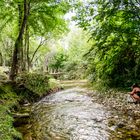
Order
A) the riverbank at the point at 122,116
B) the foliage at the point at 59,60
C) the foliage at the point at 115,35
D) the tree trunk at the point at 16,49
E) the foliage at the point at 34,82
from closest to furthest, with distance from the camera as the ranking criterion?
the riverbank at the point at 122,116 → the foliage at the point at 115,35 → the tree trunk at the point at 16,49 → the foliage at the point at 34,82 → the foliage at the point at 59,60

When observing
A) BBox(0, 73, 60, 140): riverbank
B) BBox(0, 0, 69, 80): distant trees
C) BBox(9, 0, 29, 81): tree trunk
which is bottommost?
BBox(0, 73, 60, 140): riverbank

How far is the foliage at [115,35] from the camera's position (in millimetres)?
12148

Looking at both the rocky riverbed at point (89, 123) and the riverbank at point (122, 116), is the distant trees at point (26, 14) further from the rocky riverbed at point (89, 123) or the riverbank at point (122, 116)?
the riverbank at point (122, 116)

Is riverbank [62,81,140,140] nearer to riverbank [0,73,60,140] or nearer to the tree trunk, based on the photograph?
riverbank [0,73,60,140]

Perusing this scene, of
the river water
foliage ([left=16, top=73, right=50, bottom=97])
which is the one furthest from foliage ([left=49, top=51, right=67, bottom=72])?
the river water

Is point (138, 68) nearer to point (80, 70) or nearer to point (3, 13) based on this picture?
point (3, 13)

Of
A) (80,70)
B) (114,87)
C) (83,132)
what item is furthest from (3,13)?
(80,70)

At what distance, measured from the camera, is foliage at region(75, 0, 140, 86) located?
39.9 feet

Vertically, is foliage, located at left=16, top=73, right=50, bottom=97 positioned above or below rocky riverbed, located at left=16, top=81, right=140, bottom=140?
above

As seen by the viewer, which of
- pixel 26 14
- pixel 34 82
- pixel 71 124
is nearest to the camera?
pixel 71 124

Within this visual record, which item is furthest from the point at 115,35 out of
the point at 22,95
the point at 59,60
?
the point at 59,60

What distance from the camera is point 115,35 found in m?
13.2

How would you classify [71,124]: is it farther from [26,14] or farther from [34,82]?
[26,14]

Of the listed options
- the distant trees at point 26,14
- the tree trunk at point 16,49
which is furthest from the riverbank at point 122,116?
the distant trees at point 26,14
